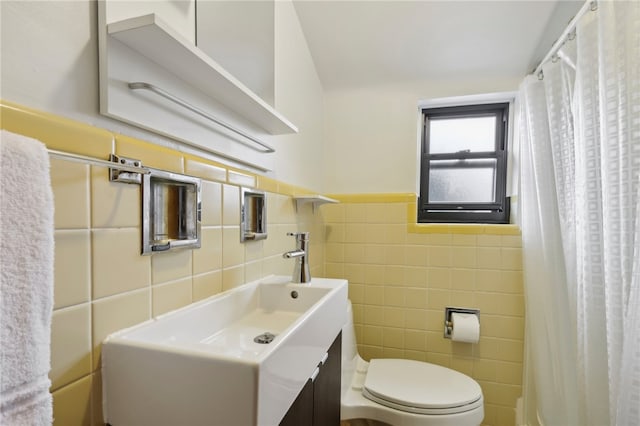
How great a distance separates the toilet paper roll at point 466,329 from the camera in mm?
1515

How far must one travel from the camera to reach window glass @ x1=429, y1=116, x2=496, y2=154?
1832mm

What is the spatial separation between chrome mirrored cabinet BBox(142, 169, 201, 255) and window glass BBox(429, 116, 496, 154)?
62.6 inches

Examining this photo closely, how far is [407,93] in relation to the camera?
175 cm

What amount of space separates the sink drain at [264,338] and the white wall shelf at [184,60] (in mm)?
656

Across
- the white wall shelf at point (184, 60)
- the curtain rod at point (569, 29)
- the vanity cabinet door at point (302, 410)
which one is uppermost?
the curtain rod at point (569, 29)

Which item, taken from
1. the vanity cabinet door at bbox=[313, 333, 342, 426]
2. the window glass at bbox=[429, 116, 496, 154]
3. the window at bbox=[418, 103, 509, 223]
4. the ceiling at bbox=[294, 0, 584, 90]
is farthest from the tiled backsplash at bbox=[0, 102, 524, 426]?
the ceiling at bbox=[294, 0, 584, 90]

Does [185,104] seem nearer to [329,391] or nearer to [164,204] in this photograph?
[164,204]

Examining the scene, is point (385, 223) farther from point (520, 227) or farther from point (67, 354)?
point (67, 354)

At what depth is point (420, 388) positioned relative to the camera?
1.28m

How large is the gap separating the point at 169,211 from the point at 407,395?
1153mm

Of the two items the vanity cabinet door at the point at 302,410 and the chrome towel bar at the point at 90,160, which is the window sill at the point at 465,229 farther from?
the chrome towel bar at the point at 90,160

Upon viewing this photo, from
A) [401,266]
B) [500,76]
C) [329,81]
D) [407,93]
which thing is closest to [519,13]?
[500,76]

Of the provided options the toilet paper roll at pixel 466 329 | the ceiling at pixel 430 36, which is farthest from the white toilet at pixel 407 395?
the ceiling at pixel 430 36

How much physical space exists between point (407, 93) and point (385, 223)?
76cm
